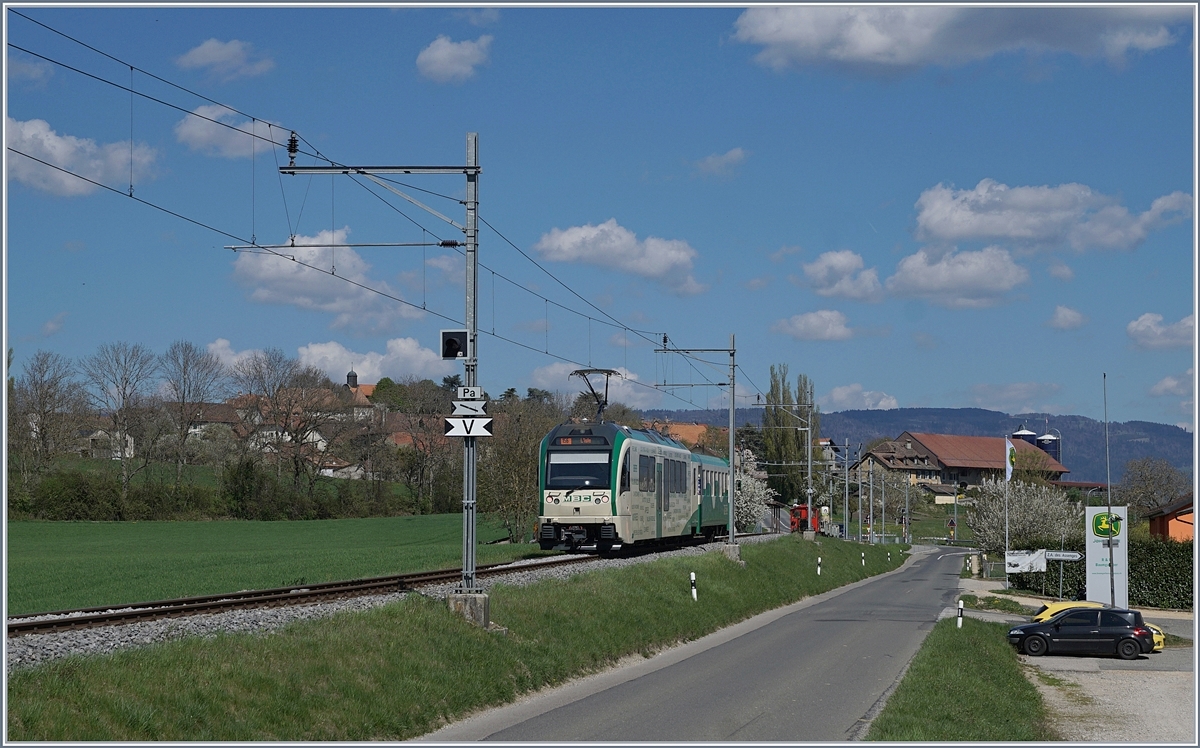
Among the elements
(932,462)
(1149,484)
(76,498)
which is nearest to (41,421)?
(76,498)

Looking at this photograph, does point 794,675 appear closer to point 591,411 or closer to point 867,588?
point 867,588

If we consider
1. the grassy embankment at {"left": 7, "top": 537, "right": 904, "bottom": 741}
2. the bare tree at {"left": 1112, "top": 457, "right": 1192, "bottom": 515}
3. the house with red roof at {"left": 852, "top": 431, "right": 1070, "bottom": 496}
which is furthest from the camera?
the house with red roof at {"left": 852, "top": 431, "right": 1070, "bottom": 496}

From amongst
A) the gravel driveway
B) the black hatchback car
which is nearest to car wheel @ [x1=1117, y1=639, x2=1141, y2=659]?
the black hatchback car

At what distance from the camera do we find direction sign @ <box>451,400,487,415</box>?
61.1ft

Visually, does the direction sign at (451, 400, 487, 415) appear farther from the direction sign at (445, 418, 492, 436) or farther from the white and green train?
the white and green train

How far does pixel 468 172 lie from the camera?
19141 millimetres

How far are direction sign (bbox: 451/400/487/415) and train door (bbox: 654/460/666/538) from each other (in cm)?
1763

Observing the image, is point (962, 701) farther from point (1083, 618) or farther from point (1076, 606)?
point (1076, 606)

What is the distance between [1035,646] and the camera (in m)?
29.1

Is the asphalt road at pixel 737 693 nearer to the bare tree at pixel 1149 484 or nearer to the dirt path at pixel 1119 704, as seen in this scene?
the dirt path at pixel 1119 704

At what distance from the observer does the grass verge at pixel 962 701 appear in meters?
13.8

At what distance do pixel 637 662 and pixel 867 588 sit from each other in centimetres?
3140

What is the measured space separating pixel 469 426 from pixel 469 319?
1.73 meters

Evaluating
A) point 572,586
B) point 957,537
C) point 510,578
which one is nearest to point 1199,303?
point 572,586
